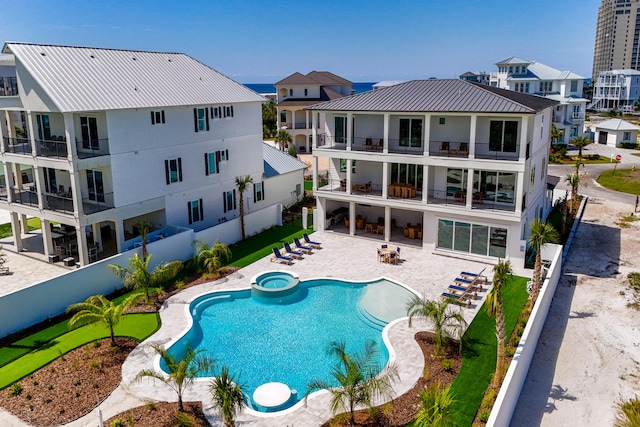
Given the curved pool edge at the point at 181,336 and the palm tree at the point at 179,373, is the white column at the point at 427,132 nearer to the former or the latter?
the curved pool edge at the point at 181,336

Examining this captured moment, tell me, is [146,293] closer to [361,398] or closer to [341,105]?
[361,398]

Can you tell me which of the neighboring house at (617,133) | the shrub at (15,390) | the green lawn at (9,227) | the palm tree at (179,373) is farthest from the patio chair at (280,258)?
the neighboring house at (617,133)

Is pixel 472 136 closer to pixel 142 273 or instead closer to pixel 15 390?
pixel 142 273

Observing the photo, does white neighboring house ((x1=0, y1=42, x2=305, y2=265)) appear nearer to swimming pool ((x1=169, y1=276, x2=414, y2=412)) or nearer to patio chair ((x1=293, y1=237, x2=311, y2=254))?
patio chair ((x1=293, y1=237, x2=311, y2=254))

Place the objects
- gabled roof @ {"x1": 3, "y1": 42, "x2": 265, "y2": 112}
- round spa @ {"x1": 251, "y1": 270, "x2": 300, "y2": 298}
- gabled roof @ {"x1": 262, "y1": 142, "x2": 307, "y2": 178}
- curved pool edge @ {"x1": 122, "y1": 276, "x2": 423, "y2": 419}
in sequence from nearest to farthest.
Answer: curved pool edge @ {"x1": 122, "y1": 276, "x2": 423, "y2": 419}
round spa @ {"x1": 251, "y1": 270, "x2": 300, "y2": 298}
gabled roof @ {"x1": 3, "y1": 42, "x2": 265, "y2": 112}
gabled roof @ {"x1": 262, "y1": 142, "x2": 307, "y2": 178}

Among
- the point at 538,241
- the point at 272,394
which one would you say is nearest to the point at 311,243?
the point at 538,241

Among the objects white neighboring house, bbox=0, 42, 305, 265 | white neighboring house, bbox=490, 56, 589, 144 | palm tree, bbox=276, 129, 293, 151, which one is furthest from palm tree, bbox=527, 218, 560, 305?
white neighboring house, bbox=490, 56, 589, 144

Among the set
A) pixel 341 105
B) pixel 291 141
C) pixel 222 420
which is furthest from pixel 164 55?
pixel 291 141

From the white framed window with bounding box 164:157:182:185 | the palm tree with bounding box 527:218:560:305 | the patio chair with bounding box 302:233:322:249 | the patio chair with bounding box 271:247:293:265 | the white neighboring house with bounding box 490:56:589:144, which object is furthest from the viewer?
the white neighboring house with bounding box 490:56:589:144
